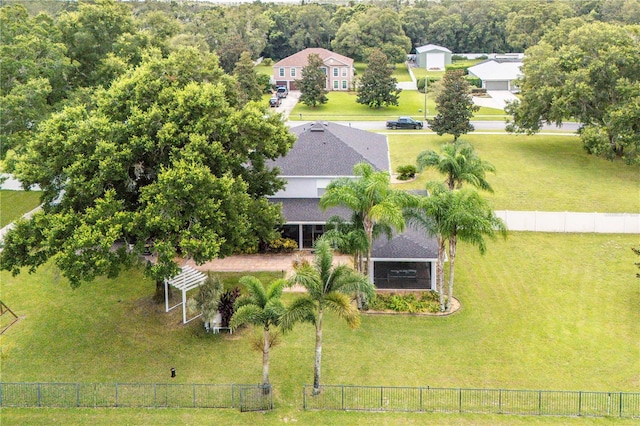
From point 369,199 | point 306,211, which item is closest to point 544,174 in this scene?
point 306,211

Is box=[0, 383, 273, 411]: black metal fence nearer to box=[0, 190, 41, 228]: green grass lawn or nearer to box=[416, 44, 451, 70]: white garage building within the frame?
box=[0, 190, 41, 228]: green grass lawn

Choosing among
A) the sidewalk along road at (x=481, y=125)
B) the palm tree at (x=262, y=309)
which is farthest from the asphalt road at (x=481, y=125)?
the palm tree at (x=262, y=309)

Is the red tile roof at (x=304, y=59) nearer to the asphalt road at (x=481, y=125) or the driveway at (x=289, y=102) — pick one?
the driveway at (x=289, y=102)


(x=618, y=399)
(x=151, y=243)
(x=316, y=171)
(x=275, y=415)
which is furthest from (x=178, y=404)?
(x=316, y=171)

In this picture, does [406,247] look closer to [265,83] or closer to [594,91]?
[594,91]

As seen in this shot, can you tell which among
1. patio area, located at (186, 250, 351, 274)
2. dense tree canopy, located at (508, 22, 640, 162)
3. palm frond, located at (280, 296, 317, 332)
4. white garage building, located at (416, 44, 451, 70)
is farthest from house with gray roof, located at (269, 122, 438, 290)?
white garage building, located at (416, 44, 451, 70)

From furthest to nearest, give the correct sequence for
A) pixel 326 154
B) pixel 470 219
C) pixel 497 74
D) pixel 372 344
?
1. pixel 497 74
2. pixel 326 154
3. pixel 470 219
4. pixel 372 344
